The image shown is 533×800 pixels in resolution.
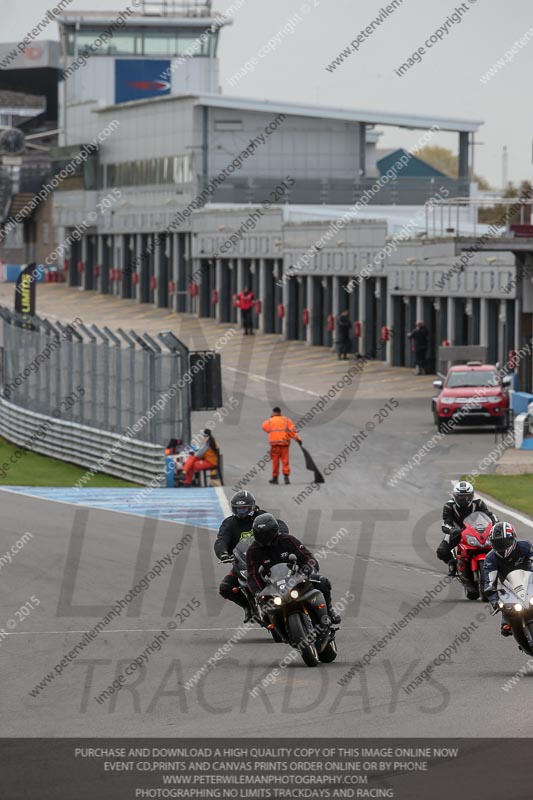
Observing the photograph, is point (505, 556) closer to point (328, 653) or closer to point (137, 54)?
point (328, 653)

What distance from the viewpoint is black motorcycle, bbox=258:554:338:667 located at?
14047 mm

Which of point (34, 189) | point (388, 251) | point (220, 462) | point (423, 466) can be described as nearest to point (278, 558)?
point (220, 462)

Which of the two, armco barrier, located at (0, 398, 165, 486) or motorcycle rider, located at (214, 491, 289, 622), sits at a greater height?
motorcycle rider, located at (214, 491, 289, 622)

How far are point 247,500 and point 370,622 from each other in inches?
76.0

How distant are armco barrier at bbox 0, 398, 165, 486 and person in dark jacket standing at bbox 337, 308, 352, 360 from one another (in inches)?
678

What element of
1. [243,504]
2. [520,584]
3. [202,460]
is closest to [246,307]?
[202,460]

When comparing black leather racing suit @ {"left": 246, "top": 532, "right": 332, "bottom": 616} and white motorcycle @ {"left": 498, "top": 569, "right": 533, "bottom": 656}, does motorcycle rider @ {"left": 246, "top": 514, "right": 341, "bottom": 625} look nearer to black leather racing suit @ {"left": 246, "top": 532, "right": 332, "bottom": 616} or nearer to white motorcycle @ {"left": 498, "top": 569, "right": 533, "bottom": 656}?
black leather racing suit @ {"left": 246, "top": 532, "right": 332, "bottom": 616}

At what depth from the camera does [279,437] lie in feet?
97.3

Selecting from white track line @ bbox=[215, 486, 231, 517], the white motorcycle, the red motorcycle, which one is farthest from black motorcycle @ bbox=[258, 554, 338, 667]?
white track line @ bbox=[215, 486, 231, 517]

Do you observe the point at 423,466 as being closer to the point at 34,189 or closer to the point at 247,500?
the point at 247,500

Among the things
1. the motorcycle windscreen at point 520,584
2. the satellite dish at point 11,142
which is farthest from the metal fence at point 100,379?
the satellite dish at point 11,142

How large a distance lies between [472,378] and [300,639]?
25.4 meters
